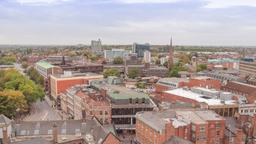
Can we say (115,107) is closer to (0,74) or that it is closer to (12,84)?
(12,84)

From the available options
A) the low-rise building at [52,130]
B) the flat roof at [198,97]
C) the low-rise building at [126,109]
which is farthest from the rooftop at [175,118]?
the flat roof at [198,97]

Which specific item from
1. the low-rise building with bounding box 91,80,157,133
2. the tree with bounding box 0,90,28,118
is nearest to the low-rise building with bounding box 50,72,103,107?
the tree with bounding box 0,90,28,118

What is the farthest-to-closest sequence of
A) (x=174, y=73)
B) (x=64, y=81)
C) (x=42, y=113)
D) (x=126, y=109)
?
(x=174, y=73) → (x=64, y=81) → (x=42, y=113) → (x=126, y=109)

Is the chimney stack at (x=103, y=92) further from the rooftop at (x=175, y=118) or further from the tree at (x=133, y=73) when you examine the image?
the tree at (x=133, y=73)

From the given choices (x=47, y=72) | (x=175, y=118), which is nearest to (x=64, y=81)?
(x=47, y=72)

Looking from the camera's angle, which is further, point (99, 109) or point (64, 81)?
point (64, 81)

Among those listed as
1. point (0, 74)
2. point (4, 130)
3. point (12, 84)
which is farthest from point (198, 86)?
point (0, 74)

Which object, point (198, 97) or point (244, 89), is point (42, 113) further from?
point (244, 89)

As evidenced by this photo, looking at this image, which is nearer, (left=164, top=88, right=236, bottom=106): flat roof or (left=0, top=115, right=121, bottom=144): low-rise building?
(left=0, top=115, right=121, bottom=144): low-rise building

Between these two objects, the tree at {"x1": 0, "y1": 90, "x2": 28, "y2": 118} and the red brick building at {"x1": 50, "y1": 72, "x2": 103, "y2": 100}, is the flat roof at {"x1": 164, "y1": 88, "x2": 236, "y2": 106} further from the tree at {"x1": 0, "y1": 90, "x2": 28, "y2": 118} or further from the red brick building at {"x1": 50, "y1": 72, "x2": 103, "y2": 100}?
the tree at {"x1": 0, "y1": 90, "x2": 28, "y2": 118}
